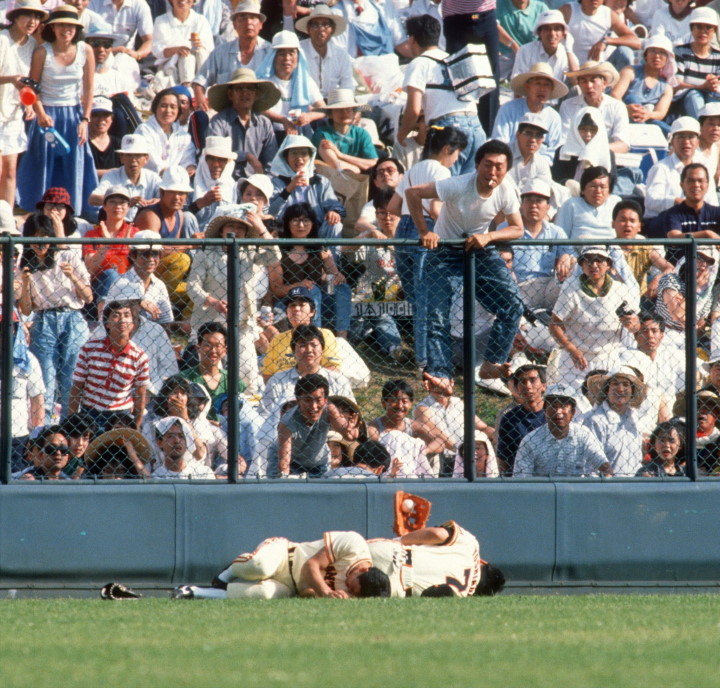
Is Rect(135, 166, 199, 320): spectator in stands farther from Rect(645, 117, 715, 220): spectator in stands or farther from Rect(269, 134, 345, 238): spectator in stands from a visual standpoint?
Rect(645, 117, 715, 220): spectator in stands

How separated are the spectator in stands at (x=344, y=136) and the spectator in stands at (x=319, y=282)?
193 inches

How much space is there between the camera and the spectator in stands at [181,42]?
1476 cm

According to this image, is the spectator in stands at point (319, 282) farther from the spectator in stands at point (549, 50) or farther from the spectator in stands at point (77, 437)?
the spectator in stands at point (549, 50)

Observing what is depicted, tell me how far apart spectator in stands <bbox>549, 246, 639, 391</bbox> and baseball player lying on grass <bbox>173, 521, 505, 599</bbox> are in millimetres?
1339

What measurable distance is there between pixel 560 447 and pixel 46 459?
130 inches

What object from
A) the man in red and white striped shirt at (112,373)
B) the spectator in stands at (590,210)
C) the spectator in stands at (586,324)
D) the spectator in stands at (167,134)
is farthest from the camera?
the spectator in stands at (167,134)

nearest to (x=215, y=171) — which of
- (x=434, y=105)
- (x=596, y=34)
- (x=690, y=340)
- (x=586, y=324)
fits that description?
(x=434, y=105)

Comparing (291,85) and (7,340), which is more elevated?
(291,85)

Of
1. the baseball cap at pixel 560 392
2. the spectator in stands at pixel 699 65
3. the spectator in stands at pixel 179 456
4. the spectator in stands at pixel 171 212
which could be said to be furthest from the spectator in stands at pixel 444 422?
the spectator in stands at pixel 699 65

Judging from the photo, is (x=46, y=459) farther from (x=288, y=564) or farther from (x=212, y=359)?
(x=288, y=564)

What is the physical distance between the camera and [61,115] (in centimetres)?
1299

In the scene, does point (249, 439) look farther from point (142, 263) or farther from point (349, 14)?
point (349, 14)

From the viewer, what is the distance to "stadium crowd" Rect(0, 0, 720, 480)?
334 inches

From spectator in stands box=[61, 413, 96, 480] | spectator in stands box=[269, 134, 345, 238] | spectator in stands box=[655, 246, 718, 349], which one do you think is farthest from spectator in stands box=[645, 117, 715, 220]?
spectator in stands box=[61, 413, 96, 480]
